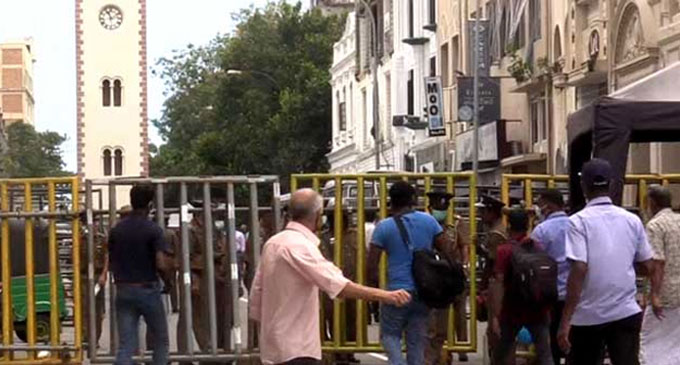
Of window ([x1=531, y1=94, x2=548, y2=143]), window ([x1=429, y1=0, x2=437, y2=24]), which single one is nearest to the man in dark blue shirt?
window ([x1=531, y1=94, x2=548, y2=143])

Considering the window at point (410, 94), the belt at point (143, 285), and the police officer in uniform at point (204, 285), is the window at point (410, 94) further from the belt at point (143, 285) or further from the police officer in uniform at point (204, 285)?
the belt at point (143, 285)

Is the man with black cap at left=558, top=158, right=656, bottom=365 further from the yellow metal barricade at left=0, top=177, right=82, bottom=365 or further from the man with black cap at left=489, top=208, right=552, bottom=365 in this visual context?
the yellow metal barricade at left=0, top=177, right=82, bottom=365

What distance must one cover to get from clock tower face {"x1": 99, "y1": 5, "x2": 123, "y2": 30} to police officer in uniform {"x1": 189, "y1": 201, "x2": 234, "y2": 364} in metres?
89.3

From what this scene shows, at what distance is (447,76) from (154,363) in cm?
3759

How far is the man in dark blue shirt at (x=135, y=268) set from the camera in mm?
15961

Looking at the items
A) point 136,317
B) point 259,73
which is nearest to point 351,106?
point 259,73

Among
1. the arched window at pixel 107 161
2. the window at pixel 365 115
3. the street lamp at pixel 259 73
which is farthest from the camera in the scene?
the arched window at pixel 107 161

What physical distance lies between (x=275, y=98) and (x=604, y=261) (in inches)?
2780

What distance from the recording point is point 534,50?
42969 millimetres

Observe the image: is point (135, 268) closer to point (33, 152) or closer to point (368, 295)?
point (368, 295)

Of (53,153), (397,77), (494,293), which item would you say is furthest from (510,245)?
(53,153)

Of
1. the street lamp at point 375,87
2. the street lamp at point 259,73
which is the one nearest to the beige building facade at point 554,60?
the street lamp at point 375,87

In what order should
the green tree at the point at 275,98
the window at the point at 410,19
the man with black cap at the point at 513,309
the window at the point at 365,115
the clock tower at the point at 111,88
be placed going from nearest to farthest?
the man with black cap at the point at 513,309, the window at the point at 410,19, the window at the point at 365,115, the green tree at the point at 275,98, the clock tower at the point at 111,88

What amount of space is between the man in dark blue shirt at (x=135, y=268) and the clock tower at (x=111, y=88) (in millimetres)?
89802
